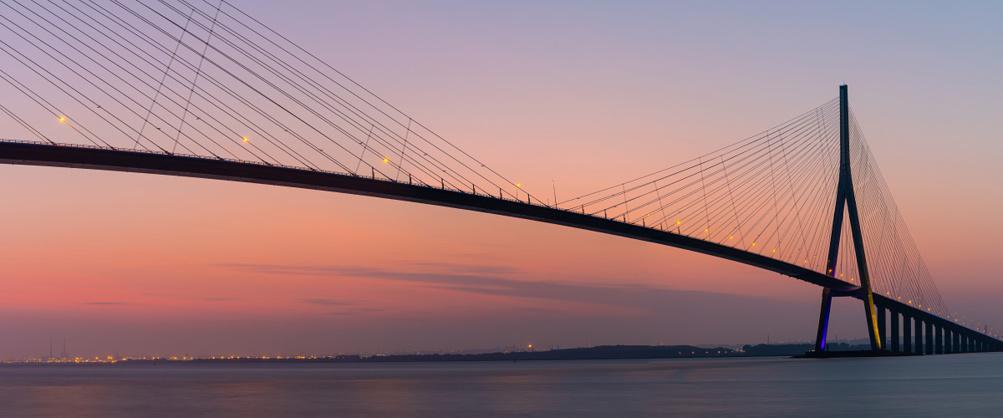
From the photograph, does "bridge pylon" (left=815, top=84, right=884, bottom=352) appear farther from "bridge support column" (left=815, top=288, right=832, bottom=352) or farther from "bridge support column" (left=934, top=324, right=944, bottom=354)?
"bridge support column" (left=934, top=324, right=944, bottom=354)

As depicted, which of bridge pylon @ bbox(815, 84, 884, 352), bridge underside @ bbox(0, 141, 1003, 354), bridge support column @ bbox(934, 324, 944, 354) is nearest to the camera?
bridge underside @ bbox(0, 141, 1003, 354)

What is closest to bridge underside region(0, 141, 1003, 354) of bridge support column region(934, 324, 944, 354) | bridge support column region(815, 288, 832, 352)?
bridge support column region(815, 288, 832, 352)

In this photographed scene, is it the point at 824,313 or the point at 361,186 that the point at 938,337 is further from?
the point at 361,186

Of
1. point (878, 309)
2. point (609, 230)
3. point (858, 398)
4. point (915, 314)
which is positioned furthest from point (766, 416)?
point (915, 314)

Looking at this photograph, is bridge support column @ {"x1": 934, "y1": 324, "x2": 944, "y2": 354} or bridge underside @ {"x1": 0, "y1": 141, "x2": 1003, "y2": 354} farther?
bridge support column @ {"x1": 934, "y1": 324, "x2": 944, "y2": 354}

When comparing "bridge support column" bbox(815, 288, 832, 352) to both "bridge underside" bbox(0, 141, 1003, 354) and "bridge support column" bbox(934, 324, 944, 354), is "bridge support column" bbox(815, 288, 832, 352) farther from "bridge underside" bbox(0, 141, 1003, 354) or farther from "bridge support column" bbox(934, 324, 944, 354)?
"bridge support column" bbox(934, 324, 944, 354)

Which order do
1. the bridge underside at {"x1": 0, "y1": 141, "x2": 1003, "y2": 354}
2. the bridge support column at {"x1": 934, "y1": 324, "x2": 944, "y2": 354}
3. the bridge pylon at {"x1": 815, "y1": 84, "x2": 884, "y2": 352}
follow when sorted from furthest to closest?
1. the bridge support column at {"x1": 934, "y1": 324, "x2": 944, "y2": 354}
2. the bridge pylon at {"x1": 815, "y1": 84, "x2": 884, "y2": 352}
3. the bridge underside at {"x1": 0, "y1": 141, "x2": 1003, "y2": 354}

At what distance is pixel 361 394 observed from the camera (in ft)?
126

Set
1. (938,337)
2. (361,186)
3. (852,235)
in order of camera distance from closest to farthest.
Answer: (361,186) → (852,235) → (938,337)

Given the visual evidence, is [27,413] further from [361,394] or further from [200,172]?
[200,172]

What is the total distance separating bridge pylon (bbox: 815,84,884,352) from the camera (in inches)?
2862

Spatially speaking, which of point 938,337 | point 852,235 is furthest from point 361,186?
point 938,337

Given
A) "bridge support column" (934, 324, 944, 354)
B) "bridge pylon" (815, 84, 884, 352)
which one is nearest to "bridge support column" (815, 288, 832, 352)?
"bridge pylon" (815, 84, 884, 352)

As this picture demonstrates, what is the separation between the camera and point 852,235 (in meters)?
73.4
